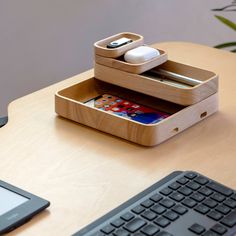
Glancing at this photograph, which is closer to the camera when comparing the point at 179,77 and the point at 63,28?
the point at 179,77

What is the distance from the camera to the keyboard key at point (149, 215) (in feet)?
3.22

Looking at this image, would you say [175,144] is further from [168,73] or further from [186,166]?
[168,73]

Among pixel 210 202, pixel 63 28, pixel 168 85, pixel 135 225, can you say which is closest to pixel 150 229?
pixel 135 225

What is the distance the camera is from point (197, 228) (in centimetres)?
95

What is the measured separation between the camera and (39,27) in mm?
2287

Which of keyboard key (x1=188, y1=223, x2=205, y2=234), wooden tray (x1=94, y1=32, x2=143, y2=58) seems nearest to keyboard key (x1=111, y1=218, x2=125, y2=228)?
keyboard key (x1=188, y1=223, x2=205, y2=234)

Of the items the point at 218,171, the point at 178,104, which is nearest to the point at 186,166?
the point at 218,171

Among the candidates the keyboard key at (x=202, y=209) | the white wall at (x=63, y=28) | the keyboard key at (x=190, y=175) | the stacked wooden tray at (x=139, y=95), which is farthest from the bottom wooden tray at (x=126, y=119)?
the white wall at (x=63, y=28)

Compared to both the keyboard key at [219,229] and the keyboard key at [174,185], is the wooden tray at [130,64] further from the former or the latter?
the keyboard key at [219,229]

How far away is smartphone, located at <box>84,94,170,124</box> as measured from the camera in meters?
1.29

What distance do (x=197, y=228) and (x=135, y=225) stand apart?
0.09 metres

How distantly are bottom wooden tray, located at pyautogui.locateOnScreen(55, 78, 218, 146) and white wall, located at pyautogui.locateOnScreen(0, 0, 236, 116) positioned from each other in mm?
891

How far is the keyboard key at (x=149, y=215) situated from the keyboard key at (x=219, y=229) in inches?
3.6

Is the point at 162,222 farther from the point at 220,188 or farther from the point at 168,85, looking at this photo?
the point at 168,85
